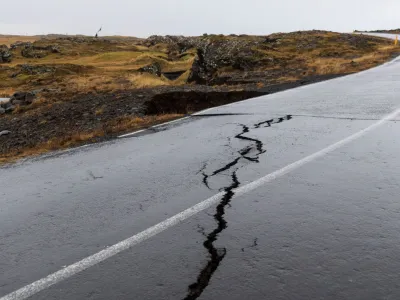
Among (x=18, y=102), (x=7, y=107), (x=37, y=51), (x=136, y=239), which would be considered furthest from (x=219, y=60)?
(x=37, y=51)

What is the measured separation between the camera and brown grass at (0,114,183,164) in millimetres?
9170

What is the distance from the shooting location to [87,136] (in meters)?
10.2

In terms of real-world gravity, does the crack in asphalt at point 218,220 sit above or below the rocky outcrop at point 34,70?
Result: above

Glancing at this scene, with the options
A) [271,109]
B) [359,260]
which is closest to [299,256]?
[359,260]

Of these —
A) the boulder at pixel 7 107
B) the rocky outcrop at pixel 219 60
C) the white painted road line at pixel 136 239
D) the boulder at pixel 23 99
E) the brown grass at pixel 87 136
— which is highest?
the rocky outcrop at pixel 219 60

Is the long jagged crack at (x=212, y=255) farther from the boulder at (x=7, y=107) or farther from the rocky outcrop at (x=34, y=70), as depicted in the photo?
the rocky outcrop at (x=34, y=70)

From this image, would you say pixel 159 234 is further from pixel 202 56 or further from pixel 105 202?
pixel 202 56

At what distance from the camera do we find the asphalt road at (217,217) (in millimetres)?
3059

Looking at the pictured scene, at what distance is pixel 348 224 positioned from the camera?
13.2ft

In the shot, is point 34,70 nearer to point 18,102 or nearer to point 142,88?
point 18,102

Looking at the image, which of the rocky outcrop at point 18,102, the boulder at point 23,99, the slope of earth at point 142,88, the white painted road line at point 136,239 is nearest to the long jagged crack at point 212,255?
the white painted road line at point 136,239

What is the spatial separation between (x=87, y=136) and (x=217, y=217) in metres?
6.62

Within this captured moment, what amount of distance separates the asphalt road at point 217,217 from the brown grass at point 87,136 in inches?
44.7

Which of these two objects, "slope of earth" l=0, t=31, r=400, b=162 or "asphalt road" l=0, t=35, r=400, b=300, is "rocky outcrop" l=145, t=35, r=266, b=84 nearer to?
"slope of earth" l=0, t=31, r=400, b=162
